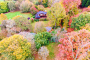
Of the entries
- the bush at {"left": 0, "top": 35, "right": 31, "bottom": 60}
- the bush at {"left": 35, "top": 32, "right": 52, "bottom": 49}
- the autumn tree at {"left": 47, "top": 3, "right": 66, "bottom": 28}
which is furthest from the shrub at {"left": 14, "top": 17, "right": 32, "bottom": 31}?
the bush at {"left": 0, "top": 35, "right": 31, "bottom": 60}

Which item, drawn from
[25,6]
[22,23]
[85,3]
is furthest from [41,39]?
[85,3]

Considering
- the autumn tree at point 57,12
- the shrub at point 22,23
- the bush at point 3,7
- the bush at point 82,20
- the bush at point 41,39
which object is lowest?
the bush at point 41,39

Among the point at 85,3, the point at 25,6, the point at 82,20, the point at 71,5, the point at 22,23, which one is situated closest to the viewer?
the point at 82,20

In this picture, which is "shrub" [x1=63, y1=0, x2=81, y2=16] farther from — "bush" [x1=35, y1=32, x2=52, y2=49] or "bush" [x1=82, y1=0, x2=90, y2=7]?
"bush" [x1=82, y1=0, x2=90, y2=7]

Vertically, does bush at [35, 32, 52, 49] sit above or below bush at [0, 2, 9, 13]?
below

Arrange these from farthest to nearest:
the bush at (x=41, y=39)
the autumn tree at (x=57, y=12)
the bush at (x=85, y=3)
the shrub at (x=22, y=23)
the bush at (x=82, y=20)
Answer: the bush at (x=85, y=3) → the shrub at (x=22, y=23) → the autumn tree at (x=57, y=12) → the bush at (x=82, y=20) → the bush at (x=41, y=39)

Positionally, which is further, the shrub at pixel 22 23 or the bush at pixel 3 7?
the bush at pixel 3 7

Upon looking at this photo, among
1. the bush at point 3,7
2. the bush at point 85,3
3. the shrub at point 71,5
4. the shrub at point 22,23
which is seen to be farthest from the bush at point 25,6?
the bush at point 85,3

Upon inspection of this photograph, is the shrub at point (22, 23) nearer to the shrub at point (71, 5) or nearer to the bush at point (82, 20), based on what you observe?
the shrub at point (71, 5)

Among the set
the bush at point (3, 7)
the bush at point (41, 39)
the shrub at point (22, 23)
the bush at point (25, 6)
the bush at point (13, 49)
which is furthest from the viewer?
the bush at point (3, 7)

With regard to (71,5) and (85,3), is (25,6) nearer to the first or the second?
(71,5)

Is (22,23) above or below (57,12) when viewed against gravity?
below

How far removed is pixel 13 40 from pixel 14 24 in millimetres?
13464

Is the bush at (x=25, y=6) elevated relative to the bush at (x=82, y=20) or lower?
elevated
